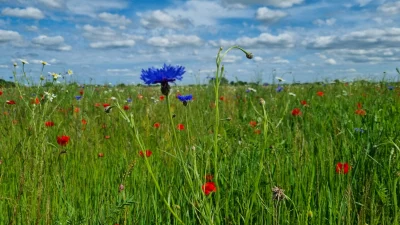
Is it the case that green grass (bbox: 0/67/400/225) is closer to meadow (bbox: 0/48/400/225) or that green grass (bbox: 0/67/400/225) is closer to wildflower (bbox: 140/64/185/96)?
meadow (bbox: 0/48/400/225)

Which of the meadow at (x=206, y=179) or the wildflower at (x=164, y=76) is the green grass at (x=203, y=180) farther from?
the wildflower at (x=164, y=76)

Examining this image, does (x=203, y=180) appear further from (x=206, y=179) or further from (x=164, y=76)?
(x=164, y=76)

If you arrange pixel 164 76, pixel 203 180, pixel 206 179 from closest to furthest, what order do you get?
pixel 164 76, pixel 203 180, pixel 206 179

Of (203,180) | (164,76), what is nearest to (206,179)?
(203,180)

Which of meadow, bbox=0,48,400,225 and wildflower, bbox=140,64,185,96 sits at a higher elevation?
wildflower, bbox=140,64,185,96

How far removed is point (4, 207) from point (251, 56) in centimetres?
145

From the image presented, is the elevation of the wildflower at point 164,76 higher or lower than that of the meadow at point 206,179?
higher

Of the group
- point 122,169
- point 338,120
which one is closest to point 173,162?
point 122,169

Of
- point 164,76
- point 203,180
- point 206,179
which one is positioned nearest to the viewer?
point 164,76

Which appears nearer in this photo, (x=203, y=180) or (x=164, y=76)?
(x=164, y=76)

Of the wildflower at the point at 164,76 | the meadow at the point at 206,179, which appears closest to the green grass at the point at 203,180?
the meadow at the point at 206,179

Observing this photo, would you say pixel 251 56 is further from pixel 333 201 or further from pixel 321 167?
pixel 321 167

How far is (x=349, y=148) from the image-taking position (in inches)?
100.0

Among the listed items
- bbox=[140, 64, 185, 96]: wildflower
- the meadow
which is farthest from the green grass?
bbox=[140, 64, 185, 96]: wildflower
